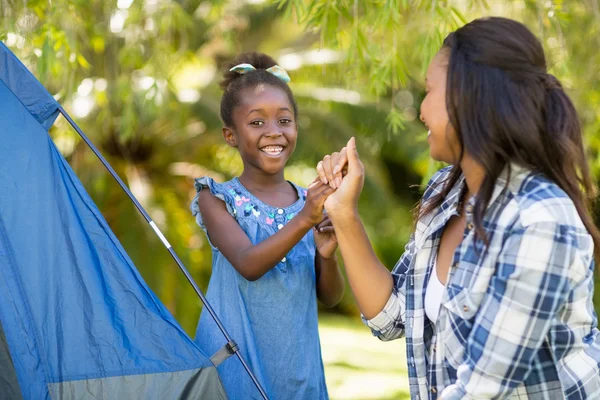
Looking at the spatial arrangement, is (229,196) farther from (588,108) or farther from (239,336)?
(588,108)

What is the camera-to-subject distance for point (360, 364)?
8930 mm

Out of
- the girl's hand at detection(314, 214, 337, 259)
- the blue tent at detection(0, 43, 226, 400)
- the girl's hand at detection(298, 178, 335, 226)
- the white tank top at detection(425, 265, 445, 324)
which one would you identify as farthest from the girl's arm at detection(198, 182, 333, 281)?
the white tank top at detection(425, 265, 445, 324)

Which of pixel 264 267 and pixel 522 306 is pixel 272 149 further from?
pixel 522 306

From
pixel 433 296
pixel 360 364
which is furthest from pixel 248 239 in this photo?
pixel 360 364

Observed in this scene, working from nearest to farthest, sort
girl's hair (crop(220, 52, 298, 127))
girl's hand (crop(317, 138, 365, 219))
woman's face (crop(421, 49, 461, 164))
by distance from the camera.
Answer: woman's face (crop(421, 49, 461, 164)), girl's hand (crop(317, 138, 365, 219)), girl's hair (crop(220, 52, 298, 127))

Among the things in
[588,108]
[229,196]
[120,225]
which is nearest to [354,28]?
[229,196]

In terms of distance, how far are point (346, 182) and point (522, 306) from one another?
2.34 feet

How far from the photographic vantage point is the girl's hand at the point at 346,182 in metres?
2.42

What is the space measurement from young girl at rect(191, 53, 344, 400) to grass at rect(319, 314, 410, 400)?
15.2 ft

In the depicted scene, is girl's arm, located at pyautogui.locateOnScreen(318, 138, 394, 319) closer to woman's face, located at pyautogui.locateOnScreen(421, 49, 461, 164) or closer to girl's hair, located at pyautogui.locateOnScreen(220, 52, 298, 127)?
woman's face, located at pyautogui.locateOnScreen(421, 49, 461, 164)

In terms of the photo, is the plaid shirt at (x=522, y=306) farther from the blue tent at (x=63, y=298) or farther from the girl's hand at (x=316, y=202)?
the blue tent at (x=63, y=298)

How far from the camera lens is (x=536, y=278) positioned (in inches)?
75.1

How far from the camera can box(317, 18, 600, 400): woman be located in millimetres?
1926

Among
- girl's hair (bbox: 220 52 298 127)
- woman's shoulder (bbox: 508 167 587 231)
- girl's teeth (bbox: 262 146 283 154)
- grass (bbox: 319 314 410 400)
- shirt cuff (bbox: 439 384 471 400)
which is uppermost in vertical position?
girl's hair (bbox: 220 52 298 127)
